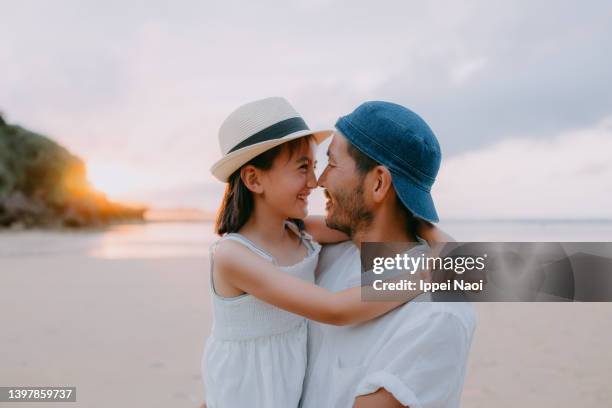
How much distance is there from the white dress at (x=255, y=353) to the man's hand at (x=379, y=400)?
54 cm

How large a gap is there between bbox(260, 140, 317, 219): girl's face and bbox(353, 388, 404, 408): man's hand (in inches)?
42.2

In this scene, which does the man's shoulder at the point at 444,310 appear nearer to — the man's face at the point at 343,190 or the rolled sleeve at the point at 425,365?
the rolled sleeve at the point at 425,365

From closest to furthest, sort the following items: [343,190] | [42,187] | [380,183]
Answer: [380,183], [343,190], [42,187]

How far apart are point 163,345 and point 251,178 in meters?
5.58

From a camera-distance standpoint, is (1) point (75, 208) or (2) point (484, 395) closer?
(2) point (484, 395)

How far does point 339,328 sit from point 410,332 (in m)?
0.46

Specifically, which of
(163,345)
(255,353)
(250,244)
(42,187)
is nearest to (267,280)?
(250,244)

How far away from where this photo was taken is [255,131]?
106 inches

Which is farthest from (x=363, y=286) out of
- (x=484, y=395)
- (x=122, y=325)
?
(x=122, y=325)

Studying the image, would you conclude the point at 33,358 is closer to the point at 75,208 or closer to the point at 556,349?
the point at 556,349

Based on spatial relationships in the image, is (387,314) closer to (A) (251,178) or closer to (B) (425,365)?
(B) (425,365)

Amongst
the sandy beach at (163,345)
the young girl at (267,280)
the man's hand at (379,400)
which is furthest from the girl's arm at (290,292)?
the sandy beach at (163,345)

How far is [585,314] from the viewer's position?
399 inches

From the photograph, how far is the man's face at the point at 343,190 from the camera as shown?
2.33 meters
